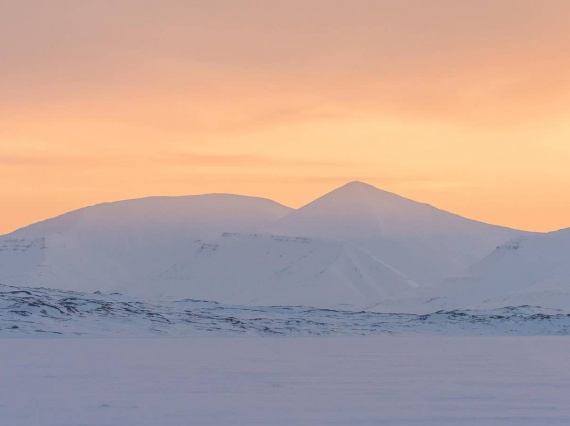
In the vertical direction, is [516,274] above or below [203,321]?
above

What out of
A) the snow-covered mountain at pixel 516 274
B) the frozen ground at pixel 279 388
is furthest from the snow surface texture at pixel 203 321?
the snow-covered mountain at pixel 516 274

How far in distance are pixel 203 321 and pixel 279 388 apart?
1446 inches

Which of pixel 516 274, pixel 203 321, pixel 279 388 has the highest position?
pixel 516 274

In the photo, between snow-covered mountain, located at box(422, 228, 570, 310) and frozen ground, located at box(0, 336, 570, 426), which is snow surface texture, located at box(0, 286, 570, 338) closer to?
frozen ground, located at box(0, 336, 570, 426)

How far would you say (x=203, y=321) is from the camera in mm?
57156

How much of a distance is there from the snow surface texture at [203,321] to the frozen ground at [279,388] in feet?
55.3

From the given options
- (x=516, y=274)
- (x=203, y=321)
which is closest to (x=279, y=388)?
Result: (x=203, y=321)

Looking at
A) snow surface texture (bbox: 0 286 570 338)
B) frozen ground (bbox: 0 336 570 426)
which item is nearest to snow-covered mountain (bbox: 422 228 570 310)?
snow surface texture (bbox: 0 286 570 338)

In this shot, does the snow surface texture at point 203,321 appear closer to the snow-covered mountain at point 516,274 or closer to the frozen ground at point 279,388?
the frozen ground at point 279,388

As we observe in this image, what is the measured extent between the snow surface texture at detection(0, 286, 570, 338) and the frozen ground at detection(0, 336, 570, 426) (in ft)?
55.3

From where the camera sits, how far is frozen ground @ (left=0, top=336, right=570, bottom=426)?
1661cm

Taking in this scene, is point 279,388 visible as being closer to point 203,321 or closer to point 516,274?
point 203,321

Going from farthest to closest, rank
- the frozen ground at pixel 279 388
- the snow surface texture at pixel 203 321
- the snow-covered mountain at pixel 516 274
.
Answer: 1. the snow-covered mountain at pixel 516 274
2. the snow surface texture at pixel 203 321
3. the frozen ground at pixel 279 388

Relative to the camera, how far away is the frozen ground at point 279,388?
1661 centimetres
